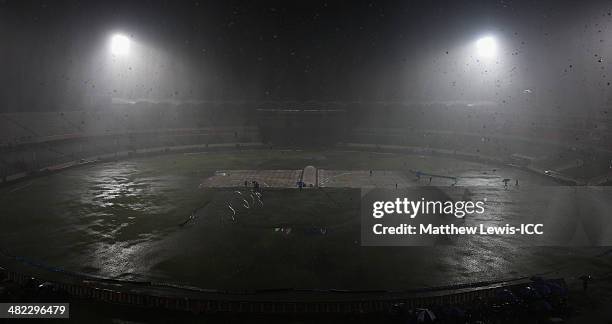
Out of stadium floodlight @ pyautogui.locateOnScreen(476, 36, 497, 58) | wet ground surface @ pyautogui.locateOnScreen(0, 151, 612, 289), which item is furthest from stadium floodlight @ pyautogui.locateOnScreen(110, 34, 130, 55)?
stadium floodlight @ pyautogui.locateOnScreen(476, 36, 497, 58)

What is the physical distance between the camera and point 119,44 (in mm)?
53750

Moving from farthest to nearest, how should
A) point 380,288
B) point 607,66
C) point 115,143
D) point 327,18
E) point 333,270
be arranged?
point 327,18, point 115,143, point 607,66, point 333,270, point 380,288

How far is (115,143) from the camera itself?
2072 inches

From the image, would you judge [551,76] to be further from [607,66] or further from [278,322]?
[278,322]

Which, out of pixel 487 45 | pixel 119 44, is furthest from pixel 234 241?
pixel 487 45

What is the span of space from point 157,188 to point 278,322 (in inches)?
869

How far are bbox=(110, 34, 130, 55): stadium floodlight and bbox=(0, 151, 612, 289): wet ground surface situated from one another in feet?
75.7

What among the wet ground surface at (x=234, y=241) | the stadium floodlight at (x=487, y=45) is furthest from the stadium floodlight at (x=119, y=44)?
the stadium floodlight at (x=487, y=45)

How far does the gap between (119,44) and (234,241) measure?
41.3 meters

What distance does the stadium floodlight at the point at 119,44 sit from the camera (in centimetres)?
5316

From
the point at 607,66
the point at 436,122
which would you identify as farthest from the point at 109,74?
the point at 607,66

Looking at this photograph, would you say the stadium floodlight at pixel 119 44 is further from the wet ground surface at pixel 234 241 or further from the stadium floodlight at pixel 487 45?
the stadium floodlight at pixel 487 45

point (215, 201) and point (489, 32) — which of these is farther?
point (489, 32)

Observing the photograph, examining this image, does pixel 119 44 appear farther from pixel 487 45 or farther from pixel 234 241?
pixel 487 45
